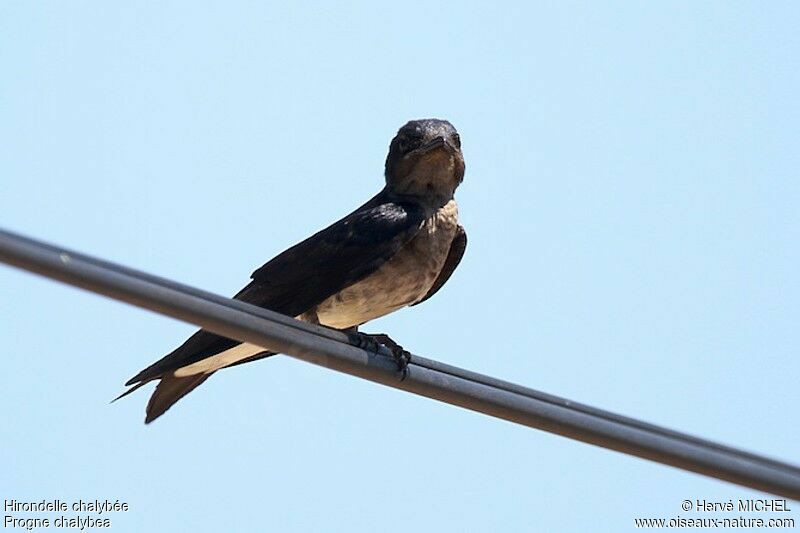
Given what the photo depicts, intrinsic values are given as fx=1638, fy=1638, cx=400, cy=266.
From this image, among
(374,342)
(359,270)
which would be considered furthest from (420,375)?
(359,270)

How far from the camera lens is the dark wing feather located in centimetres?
901

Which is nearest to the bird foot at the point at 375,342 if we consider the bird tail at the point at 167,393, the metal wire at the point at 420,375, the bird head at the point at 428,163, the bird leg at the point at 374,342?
the bird leg at the point at 374,342

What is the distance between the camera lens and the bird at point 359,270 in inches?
322

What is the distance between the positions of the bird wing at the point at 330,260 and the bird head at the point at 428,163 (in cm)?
44

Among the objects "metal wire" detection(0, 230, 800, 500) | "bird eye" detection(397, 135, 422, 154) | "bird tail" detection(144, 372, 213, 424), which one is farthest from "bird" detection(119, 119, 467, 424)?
"metal wire" detection(0, 230, 800, 500)

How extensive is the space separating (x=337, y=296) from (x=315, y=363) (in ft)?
8.67

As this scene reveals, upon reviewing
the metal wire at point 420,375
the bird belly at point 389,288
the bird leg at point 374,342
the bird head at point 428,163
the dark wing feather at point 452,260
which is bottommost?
the metal wire at point 420,375

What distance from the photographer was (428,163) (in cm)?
916

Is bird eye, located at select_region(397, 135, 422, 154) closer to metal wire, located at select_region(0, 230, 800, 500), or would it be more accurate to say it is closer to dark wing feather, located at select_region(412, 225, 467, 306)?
dark wing feather, located at select_region(412, 225, 467, 306)

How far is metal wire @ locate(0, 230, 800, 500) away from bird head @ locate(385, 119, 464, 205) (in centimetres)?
309

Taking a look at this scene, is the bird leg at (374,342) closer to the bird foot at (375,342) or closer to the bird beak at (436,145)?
the bird foot at (375,342)

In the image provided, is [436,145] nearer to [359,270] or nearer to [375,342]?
[359,270]

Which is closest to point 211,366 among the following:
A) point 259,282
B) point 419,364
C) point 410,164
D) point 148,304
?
point 259,282

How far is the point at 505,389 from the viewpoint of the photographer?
5.51 metres
